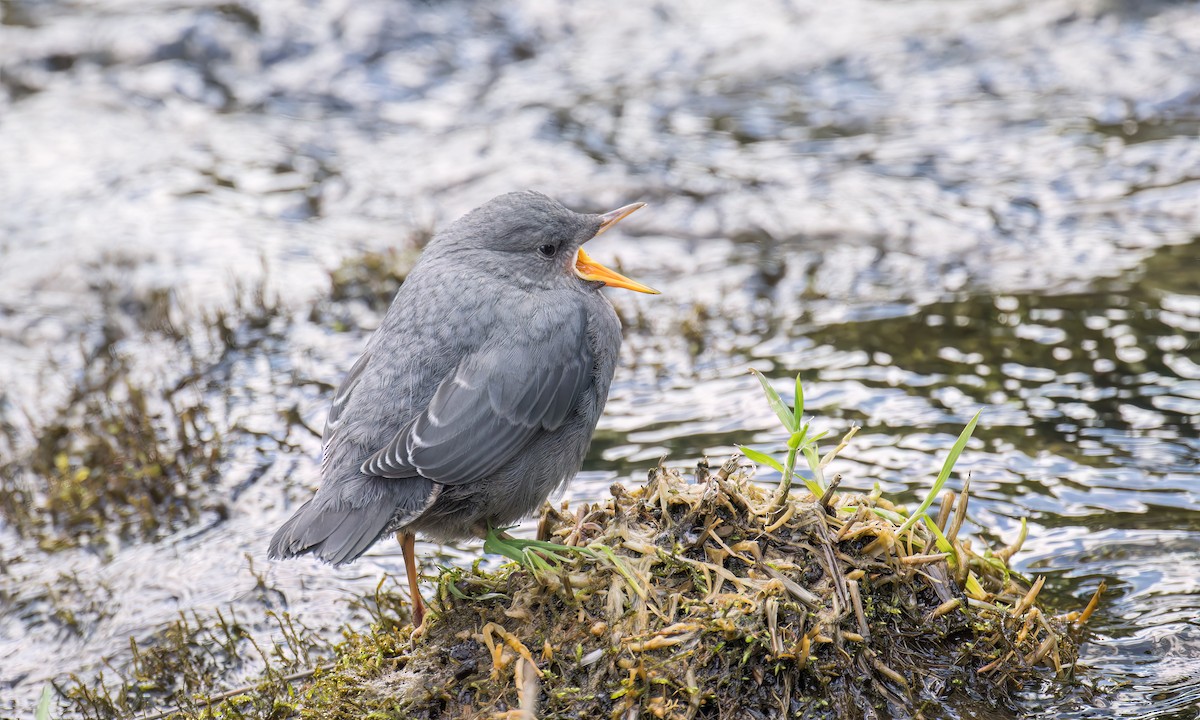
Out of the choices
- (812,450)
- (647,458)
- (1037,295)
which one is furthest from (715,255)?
(812,450)

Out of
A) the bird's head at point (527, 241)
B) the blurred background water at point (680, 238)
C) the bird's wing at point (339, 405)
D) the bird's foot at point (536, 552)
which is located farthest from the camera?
the blurred background water at point (680, 238)

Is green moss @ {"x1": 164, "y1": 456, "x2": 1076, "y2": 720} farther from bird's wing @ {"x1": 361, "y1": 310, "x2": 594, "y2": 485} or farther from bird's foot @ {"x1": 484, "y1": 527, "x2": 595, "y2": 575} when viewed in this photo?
bird's wing @ {"x1": 361, "y1": 310, "x2": 594, "y2": 485}

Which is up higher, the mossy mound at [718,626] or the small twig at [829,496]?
the small twig at [829,496]

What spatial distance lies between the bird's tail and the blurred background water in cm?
121

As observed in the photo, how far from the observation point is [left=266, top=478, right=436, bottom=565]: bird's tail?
131 inches

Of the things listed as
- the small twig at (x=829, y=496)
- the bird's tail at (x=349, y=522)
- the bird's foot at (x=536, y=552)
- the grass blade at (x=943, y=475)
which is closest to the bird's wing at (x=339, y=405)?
the bird's tail at (x=349, y=522)

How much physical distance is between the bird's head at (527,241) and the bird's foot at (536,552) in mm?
1106

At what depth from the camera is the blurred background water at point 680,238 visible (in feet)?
15.9

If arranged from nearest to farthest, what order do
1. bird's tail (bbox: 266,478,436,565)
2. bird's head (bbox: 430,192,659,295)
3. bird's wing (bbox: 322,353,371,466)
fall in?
bird's tail (bbox: 266,478,436,565) < bird's wing (bbox: 322,353,371,466) < bird's head (bbox: 430,192,659,295)

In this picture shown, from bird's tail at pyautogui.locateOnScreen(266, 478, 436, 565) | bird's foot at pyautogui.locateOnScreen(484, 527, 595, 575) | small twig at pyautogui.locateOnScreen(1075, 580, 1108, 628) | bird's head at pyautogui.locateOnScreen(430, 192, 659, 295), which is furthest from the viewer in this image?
bird's head at pyautogui.locateOnScreen(430, 192, 659, 295)

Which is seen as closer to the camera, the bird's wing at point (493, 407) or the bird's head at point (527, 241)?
the bird's wing at point (493, 407)

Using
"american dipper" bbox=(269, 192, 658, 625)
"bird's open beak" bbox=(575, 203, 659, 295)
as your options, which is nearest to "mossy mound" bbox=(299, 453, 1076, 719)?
"american dipper" bbox=(269, 192, 658, 625)

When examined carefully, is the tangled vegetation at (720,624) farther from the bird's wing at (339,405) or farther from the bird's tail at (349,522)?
the bird's wing at (339,405)

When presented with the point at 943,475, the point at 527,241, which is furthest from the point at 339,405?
the point at 943,475
